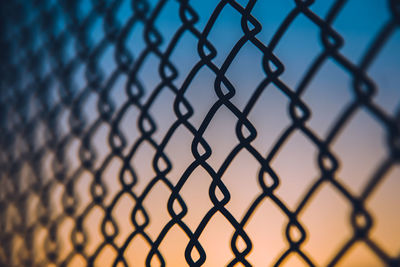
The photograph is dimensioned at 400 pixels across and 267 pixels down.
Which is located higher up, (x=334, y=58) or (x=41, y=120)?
(x=41, y=120)

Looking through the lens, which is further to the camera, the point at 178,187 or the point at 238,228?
the point at 178,187

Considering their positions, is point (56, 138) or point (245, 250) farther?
point (56, 138)

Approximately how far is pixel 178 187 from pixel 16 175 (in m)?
1.25

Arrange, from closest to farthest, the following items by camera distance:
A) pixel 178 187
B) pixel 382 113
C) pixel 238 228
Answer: pixel 382 113 → pixel 238 228 → pixel 178 187

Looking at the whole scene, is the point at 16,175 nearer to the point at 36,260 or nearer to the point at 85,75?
the point at 36,260

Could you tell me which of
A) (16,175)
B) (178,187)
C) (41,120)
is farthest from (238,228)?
(16,175)

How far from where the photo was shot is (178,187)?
0.84 meters

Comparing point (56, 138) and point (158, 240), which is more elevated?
point (56, 138)

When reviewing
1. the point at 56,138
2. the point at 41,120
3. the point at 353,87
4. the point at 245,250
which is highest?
the point at 41,120

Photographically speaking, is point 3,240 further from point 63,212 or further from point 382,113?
point 382,113

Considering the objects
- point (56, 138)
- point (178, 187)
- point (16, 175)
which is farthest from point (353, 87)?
point (16, 175)

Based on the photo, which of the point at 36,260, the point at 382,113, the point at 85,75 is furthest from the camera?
the point at 36,260

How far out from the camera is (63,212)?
53.8 inches

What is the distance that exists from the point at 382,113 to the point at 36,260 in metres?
1.59
